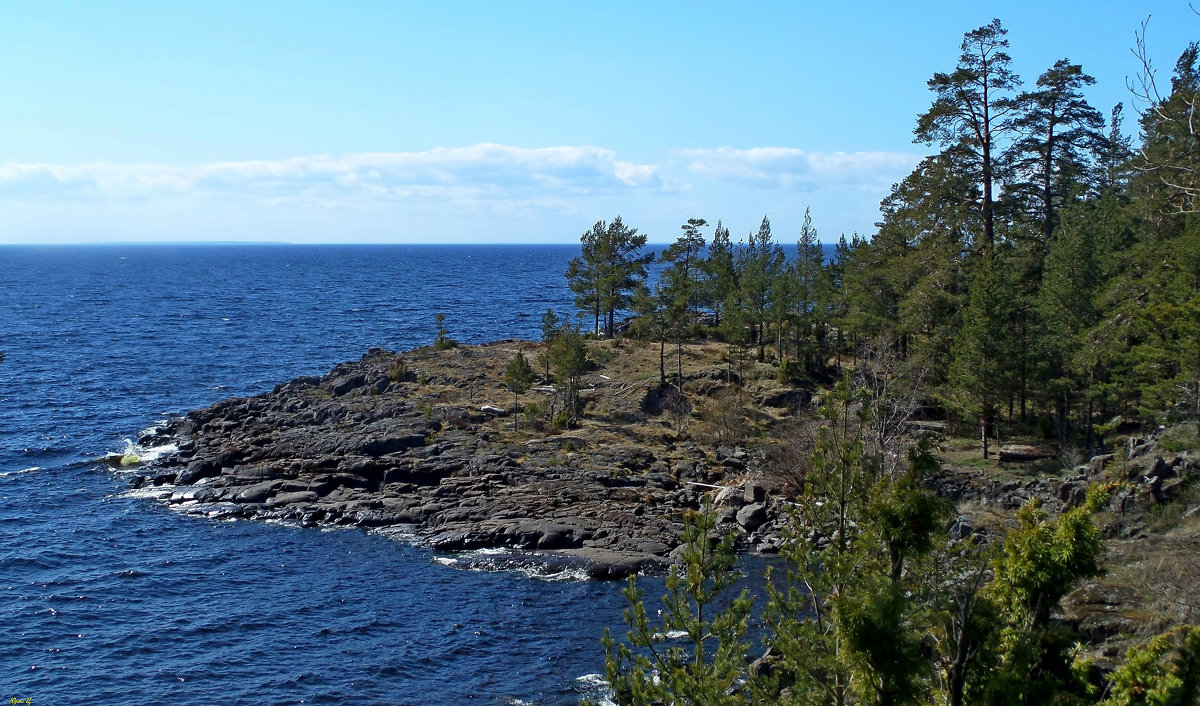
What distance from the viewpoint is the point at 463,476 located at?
154 feet

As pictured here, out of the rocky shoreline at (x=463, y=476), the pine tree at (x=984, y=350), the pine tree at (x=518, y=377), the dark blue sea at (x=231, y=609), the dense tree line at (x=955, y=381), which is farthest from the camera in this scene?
the pine tree at (x=518, y=377)

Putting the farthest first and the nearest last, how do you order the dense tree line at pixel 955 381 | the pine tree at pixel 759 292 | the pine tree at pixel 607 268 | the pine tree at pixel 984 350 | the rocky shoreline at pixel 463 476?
the pine tree at pixel 607 268 → the pine tree at pixel 759 292 → the pine tree at pixel 984 350 → the rocky shoreline at pixel 463 476 → the dense tree line at pixel 955 381

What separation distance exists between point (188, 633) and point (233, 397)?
4078cm

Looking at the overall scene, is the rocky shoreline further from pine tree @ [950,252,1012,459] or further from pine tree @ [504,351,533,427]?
pine tree @ [950,252,1012,459]

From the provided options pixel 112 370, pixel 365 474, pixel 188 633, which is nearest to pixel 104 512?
pixel 365 474

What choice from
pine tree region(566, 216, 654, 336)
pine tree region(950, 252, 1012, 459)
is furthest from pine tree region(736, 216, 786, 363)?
pine tree region(950, 252, 1012, 459)

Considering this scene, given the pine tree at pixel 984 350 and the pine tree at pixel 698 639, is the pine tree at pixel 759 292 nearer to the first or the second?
the pine tree at pixel 984 350

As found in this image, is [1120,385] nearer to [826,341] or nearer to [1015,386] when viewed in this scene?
[1015,386]

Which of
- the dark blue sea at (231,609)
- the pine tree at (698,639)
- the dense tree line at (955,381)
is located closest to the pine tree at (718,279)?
the dense tree line at (955,381)

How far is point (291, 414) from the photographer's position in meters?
60.2

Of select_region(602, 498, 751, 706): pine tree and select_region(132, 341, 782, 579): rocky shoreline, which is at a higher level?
select_region(602, 498, 751, 706): pine tree

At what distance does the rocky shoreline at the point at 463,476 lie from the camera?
39.9m

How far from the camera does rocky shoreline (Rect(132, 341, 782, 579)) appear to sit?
3991cm

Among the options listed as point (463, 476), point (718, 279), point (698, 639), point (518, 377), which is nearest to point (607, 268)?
point (718, 279)
